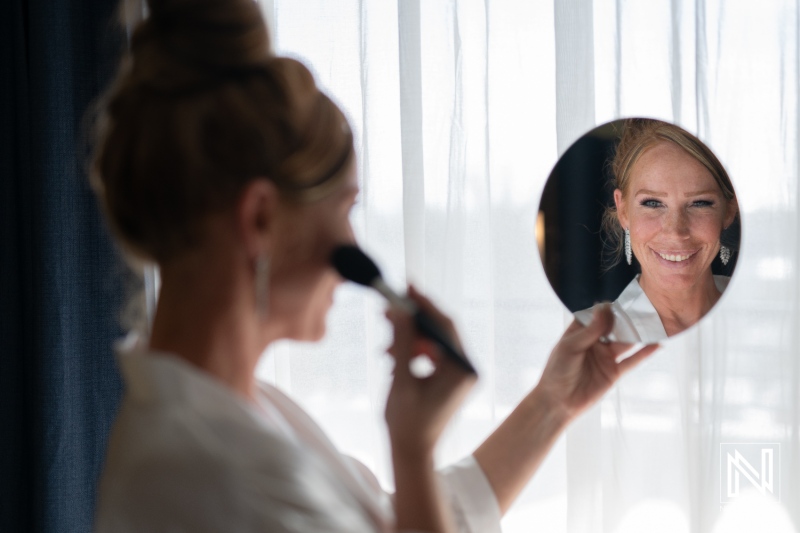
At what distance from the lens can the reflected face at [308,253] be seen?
63 cm

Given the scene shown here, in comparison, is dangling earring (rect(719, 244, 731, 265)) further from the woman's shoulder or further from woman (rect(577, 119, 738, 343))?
Result: the woman's shoulder

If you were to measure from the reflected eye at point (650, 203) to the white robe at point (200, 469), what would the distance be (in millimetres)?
530

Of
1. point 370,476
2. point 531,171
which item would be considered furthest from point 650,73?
point 370,476

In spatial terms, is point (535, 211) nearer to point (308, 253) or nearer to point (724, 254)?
point (724, 254)

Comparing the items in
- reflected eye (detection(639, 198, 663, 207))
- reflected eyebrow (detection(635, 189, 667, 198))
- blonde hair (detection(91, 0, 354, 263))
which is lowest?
reflected eye (detection(639, 198, 663, 207))

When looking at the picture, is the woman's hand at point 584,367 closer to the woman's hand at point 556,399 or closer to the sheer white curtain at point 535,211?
the woman's hand at point 556,399

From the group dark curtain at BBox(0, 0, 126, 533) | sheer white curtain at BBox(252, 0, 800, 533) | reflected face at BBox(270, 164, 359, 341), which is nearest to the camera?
reflected face at BBox(270, 164, 359, 341)

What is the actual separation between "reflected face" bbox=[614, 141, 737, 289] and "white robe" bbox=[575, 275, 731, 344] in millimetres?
23

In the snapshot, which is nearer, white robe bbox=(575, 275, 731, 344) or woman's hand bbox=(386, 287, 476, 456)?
woman's hand bbox=(386, 287, 476, 456)

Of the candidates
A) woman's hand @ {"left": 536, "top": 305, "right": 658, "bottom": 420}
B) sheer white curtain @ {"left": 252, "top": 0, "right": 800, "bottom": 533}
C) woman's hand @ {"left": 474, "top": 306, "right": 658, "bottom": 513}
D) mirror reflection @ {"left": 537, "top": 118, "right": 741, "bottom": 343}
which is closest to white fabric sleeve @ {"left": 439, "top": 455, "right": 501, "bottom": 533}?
woman's hand @ {"left": 474, "top": 306, "right": 658, "bottom": 513}

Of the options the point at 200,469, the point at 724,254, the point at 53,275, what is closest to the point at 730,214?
the point at 724,254

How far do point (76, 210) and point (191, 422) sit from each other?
1178mm

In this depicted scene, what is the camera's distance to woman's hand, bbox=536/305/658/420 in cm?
90

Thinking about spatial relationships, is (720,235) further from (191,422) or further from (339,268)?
(191,422)
